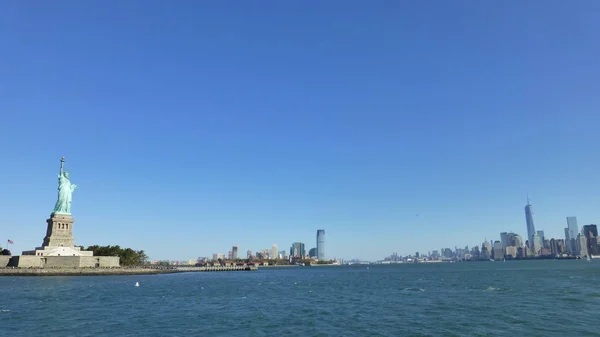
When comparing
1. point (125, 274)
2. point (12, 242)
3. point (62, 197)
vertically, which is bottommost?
point (125, 274)

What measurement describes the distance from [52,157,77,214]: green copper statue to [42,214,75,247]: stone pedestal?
2026mm

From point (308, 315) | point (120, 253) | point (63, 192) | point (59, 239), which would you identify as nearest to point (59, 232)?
point (59, 239)

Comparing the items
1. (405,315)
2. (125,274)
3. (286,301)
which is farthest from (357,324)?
(125,274)

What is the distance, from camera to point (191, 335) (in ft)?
100

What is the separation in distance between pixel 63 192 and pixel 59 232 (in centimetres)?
1212

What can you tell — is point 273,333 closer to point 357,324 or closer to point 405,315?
point 357,324

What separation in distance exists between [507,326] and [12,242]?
133 metres

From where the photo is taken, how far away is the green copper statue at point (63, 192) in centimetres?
11831

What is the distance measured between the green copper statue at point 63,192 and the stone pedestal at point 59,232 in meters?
2.03

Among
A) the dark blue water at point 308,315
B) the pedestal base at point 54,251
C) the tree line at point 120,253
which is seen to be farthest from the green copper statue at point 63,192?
the dark blue water at point 308,315

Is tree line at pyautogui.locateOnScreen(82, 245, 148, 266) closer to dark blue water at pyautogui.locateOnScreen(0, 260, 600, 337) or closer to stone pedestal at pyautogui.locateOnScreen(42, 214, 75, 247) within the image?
stone pedestal at pyautogui.locateOnScreen(42, 214, 75, 247)

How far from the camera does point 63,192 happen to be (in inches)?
4729

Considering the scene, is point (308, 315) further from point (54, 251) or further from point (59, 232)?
point (59, 232)

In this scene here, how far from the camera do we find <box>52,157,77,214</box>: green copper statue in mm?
118312
